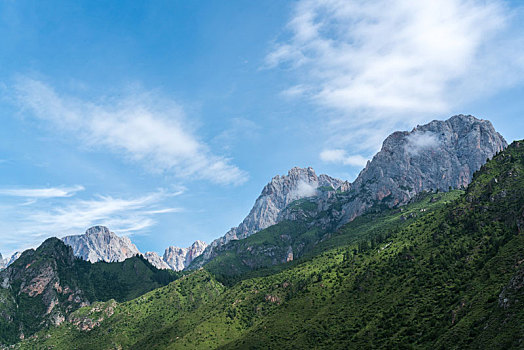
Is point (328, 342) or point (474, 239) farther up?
point (474, 239)

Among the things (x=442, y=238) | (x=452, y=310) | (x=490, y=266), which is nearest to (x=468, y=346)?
(x=452, y=310)

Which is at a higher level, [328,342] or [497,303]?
[497,303]

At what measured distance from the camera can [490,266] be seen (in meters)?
127

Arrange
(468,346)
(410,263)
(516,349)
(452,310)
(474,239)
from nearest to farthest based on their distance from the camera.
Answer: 1. (516,349)
2. (468,346)
3. (452,310)
4. (474,239)
5. (410,263)

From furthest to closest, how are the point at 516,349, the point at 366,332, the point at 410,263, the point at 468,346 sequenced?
the point at 410,263 → the point at 366,332 → the point at 468,346 → the point at 516,349

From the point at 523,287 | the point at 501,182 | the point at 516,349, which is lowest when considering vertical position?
the point at 516,349

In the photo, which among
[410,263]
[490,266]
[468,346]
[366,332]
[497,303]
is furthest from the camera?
[410,263]

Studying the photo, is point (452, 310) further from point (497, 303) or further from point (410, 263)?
point (410, 263)

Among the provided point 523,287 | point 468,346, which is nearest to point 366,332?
point 468,346

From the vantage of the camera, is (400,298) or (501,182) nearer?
(400,298)

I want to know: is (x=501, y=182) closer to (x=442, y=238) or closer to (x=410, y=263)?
(x=442, y=238)

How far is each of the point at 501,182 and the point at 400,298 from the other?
4082 inches

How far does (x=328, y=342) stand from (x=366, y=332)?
19.7m

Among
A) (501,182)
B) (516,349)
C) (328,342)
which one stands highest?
(501,182)
